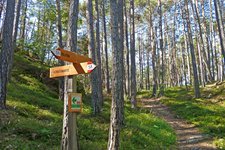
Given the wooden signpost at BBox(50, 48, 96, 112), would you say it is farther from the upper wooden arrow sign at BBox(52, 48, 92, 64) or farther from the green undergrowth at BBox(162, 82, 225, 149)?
the green undergrowth at BBox(162, 82, 225, 149)

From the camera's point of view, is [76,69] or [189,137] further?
[189,137]

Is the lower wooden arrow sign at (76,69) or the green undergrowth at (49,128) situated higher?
the lower wooden arrow sign at (76,69)

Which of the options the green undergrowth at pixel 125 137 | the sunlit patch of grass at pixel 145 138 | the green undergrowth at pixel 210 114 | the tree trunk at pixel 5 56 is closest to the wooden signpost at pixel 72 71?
the green undergrowth at pixel 125 137

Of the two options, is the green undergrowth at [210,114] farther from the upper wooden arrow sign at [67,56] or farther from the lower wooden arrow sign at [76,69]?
the upper wooden arrow sign at [67,56]

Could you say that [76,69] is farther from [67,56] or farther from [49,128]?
[49,128]

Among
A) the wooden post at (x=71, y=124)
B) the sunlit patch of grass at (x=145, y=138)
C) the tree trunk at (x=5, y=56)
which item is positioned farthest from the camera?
the tree trunk at (x=5, y=56)

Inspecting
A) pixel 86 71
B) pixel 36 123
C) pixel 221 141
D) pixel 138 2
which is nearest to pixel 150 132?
pixel 221 141

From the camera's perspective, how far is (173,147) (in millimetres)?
9828

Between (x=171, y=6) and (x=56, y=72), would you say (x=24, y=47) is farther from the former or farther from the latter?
(x=171, y=6)

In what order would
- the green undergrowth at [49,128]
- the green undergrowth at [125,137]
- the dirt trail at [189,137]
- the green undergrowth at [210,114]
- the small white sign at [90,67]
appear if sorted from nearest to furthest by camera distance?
the small white sign at [90,67]
the green undergrowth at [49,128]
the green undergrowth at [125,137]
the dirt trail at [189,137]
the green undergrowth at [210,114]

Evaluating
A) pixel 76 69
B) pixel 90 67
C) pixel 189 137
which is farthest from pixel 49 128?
pixel 189 137

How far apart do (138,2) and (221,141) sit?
24402 millimetres

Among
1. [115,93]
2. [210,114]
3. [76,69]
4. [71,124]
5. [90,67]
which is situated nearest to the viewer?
[90,67]

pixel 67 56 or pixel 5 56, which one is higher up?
pixel 5 56
